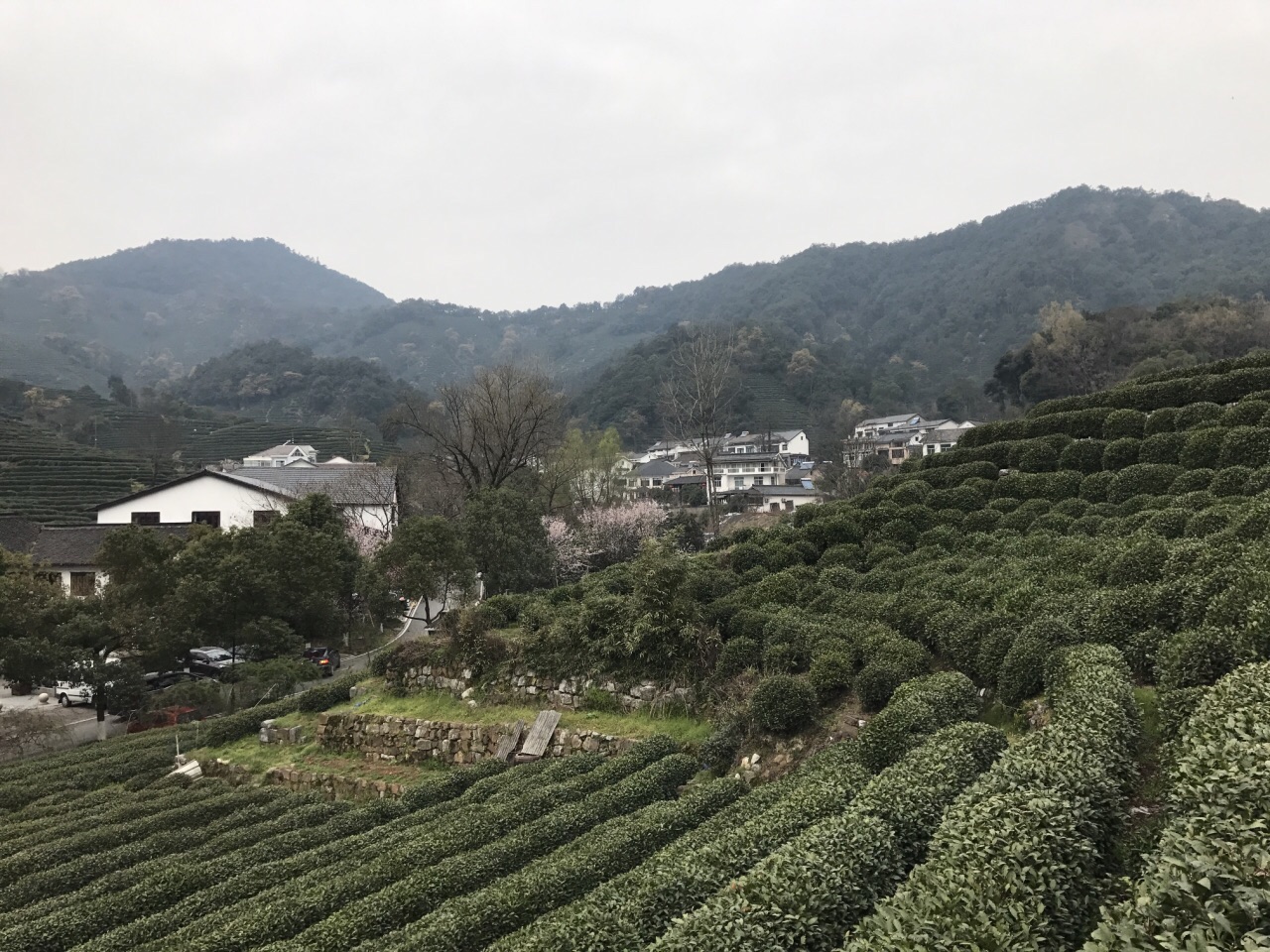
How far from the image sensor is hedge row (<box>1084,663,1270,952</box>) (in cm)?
346

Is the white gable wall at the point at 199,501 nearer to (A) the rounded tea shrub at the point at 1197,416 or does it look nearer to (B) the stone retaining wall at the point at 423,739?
(B) the stone retaining wall at the point at 423,739

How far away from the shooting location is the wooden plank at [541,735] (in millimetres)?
14914

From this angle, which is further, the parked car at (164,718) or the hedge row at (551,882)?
the parked car at (164,718)

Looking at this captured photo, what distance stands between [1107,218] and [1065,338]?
95.6 meters

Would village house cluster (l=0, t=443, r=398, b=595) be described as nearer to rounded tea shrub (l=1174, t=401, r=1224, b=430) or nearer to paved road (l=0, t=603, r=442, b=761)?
paved road (l=0, t=603, r=442, b=761)

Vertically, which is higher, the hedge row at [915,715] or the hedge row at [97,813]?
the hedge row at [915,715]

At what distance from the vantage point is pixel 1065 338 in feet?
177

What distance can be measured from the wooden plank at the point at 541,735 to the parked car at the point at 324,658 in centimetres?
1506

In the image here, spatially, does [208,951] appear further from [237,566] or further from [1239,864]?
[237,566]

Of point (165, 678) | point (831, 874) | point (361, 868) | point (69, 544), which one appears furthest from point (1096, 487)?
point (69, 544)

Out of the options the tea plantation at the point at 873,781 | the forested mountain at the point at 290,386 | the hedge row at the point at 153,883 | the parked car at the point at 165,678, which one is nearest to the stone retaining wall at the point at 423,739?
the tea plantation at the point at 873,781

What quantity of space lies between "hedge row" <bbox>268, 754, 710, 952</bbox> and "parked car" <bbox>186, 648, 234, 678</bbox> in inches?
890

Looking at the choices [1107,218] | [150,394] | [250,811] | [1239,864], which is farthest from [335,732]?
[1107,218]

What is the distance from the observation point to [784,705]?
11.8 meters
